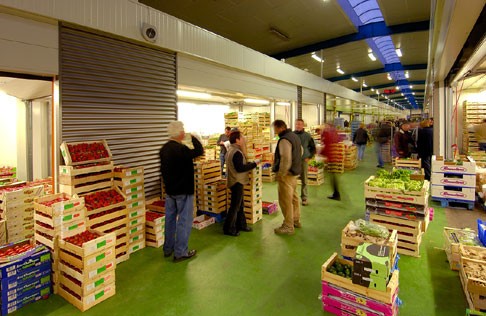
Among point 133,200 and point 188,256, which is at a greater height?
point 133,200

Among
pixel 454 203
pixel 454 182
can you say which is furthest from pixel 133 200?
pixel 454 203

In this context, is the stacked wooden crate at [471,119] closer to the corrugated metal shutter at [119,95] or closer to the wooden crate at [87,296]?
the corrugated metal shutter at [119,95]

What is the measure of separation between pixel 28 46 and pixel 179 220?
325 centimetres

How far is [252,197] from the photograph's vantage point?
560cm

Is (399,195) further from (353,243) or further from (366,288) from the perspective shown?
(366,288)

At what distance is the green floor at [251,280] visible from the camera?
123 inches

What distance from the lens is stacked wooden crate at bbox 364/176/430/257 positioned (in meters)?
4.31

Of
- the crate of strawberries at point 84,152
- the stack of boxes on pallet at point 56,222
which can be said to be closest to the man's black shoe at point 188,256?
the stack of boxes on pallet at point 56,222

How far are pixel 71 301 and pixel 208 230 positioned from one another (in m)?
2.51

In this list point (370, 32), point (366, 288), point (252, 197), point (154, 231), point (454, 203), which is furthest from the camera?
point (370, 32)

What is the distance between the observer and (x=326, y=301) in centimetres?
303

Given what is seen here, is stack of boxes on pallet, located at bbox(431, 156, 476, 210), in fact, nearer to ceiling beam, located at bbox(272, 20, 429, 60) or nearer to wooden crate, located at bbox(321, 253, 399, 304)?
wooden crate, located at bbox(321, 253, 399, 304)

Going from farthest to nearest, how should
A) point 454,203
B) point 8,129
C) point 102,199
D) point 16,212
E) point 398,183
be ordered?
point 454,203 → point 8,129 → point 398,183 → point 16,212 → point 102,199

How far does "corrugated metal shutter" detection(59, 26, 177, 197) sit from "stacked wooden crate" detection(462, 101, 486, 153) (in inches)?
419
